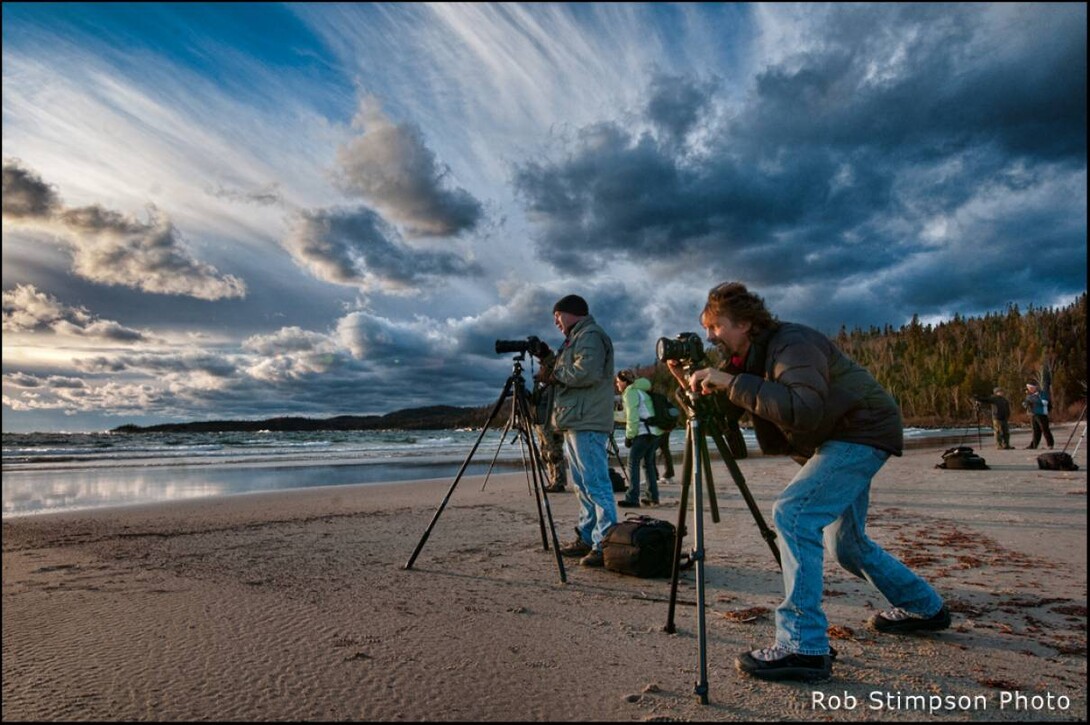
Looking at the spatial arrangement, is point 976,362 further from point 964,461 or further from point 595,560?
point 595,560

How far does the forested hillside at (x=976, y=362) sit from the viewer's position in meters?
55.8

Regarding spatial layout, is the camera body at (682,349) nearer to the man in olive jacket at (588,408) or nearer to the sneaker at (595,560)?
the man in olive jacket at (588,408)

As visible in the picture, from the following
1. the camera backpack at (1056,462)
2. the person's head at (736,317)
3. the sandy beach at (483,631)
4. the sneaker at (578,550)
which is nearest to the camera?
the sandy beach at (483,631)

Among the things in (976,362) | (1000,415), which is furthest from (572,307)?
(976,362)

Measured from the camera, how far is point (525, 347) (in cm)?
580

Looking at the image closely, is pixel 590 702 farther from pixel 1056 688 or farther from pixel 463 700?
pixel 1056 688

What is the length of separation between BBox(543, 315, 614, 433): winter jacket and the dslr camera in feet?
0.69

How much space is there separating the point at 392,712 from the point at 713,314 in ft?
8.38

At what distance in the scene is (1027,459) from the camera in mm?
16016

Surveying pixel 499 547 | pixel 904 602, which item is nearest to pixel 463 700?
pixel 904 602

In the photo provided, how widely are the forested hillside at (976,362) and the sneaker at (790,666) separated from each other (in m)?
47.2

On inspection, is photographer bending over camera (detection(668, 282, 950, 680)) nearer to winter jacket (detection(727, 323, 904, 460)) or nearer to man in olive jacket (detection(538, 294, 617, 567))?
winter jacket (detection(727, 323, 904, 460))

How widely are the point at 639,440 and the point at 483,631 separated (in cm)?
642

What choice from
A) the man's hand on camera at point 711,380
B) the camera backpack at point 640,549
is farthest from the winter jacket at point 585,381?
the man's hand on camera at point 711,380
